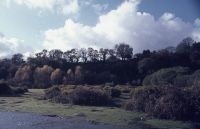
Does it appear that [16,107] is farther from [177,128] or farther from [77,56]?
[77,56]

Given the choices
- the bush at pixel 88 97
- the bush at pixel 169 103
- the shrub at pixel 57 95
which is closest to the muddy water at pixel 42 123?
the bush at pixel 169 103

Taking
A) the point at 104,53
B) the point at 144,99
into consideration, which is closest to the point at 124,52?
the point at 104,53

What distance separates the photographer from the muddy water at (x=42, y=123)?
109 ft

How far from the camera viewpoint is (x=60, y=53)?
13138 centimetres

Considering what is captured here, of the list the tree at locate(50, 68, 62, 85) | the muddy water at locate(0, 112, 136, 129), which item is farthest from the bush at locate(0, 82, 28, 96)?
the muddy water at locate(0, 112, 136, 129)

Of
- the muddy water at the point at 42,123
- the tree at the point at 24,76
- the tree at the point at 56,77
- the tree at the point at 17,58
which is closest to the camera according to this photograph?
the muddy water at the point at 42,123

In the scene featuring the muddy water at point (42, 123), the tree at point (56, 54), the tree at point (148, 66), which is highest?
the tree at point (56, 54)

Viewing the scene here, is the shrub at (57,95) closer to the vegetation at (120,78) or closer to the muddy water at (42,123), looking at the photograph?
the vegetation at (120,78)

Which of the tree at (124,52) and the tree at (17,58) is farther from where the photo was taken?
the tree at (17,58)

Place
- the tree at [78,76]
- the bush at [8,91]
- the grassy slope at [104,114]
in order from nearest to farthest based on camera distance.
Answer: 1. the grassy slope at [104,114]
2. the bush at [8,91]
3. the tree at [78,76]

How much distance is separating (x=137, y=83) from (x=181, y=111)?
177 ft

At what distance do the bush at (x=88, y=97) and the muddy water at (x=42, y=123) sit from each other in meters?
11.0

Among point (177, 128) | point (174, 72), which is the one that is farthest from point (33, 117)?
point (174, 72)

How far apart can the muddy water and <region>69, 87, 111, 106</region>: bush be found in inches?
431
